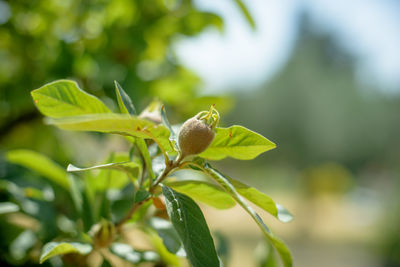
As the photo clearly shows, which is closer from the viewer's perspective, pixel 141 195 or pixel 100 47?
pixel 141 195

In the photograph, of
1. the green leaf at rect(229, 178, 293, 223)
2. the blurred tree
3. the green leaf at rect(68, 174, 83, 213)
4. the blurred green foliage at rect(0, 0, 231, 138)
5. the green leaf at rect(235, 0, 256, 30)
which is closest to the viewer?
the green leaf at rect(229, 178, 293, 223)

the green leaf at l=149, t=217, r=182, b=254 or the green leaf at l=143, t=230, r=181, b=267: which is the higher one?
the green leaf at l=149, t=217, r=182, b=254

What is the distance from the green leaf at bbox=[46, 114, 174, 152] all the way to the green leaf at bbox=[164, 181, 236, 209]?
0.06 m

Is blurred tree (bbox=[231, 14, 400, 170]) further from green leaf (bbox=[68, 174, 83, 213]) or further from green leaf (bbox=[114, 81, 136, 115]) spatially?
green leaf (bbox=[114, 81, 136, 115])

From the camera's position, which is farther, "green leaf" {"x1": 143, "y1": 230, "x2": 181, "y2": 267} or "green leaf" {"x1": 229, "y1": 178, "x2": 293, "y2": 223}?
"green leaf" {"x1": 143, "y1": 230, "x2": 181, "y2": 267}

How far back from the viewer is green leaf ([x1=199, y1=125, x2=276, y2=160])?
0.37 meters

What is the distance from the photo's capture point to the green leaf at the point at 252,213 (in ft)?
1.06

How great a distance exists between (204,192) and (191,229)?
7cm

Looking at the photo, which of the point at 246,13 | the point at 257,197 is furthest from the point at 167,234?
the point at 246,13

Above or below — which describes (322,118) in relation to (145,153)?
below

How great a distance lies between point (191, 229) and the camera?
A: 358 mm

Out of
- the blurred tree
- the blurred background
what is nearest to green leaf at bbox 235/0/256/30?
the blurred background

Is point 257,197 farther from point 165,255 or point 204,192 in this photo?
point 165,255

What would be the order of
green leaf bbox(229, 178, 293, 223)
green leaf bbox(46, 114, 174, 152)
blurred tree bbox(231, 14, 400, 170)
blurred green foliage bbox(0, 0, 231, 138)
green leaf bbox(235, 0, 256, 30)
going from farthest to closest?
blurred tree bbox(231, 14, 400, 170) < blurred green foliage bbox(0, 0, 231, 138) < green leaf bbox(235, 0, 256, 30) < green leaf bbox(229, 178, 293, 223) < green leaf bbox(46, 114, 174, 152)
